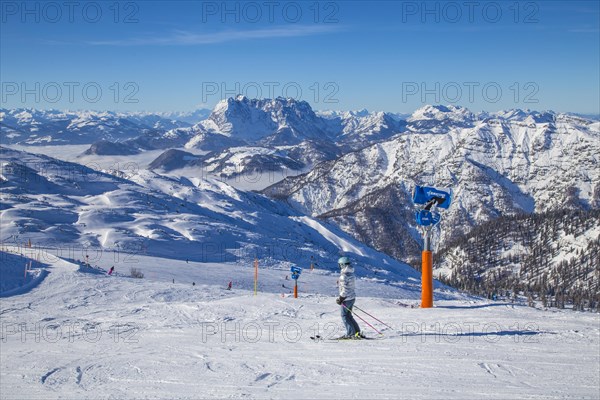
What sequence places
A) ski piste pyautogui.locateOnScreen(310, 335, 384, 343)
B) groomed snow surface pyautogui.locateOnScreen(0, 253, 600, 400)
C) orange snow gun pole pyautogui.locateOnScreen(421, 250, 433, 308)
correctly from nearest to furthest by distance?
groomed snow surface pyautogui.locateOnScreen(0, 253, 600, 400)
ski piste pyautogui.locateOnScreen(310, 335, 384, 343)
orange snow gun pole pyautogui.locateOnScreen(421, 250, 433, 308)

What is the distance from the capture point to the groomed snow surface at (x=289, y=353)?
29.0 feet

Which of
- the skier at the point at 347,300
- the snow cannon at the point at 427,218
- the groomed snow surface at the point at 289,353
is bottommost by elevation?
the groomed snow surface at the point at 289,353

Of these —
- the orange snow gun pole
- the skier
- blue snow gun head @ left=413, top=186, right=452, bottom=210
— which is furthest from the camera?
blue snow gun head @ left=413, top=186, right=452, bottom=210

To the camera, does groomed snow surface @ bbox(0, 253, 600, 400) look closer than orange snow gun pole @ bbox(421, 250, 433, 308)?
Yes

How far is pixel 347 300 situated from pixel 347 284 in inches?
16.8

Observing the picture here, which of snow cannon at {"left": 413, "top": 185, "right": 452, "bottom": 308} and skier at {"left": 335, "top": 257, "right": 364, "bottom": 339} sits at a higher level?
snow cannon at {"left": 413, "top": 185, "right": 452, "bottom": 308}

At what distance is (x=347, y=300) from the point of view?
43.0ft

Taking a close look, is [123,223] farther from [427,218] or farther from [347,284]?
[347,284]

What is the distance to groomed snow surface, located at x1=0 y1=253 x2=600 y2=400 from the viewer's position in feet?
29.0

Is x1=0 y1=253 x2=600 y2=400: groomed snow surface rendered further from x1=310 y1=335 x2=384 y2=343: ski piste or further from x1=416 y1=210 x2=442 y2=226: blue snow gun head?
x1=416 y1=210 x2=442 y2=226: blue snow gun head

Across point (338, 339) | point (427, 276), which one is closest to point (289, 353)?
point (338, 339)

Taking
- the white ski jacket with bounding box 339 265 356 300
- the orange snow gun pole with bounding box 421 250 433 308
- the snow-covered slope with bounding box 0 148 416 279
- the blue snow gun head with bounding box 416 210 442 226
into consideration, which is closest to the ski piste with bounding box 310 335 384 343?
the white ski jacket with bounding box 339 265 356 300

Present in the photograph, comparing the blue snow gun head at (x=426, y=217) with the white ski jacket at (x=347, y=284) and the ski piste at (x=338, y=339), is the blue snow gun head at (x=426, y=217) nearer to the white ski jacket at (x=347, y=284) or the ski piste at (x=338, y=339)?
the white ski jacket at (x=347, y=284)

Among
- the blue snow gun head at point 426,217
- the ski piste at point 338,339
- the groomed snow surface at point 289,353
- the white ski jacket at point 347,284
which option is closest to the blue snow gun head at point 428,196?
the blue snow gun head at point 426,217
